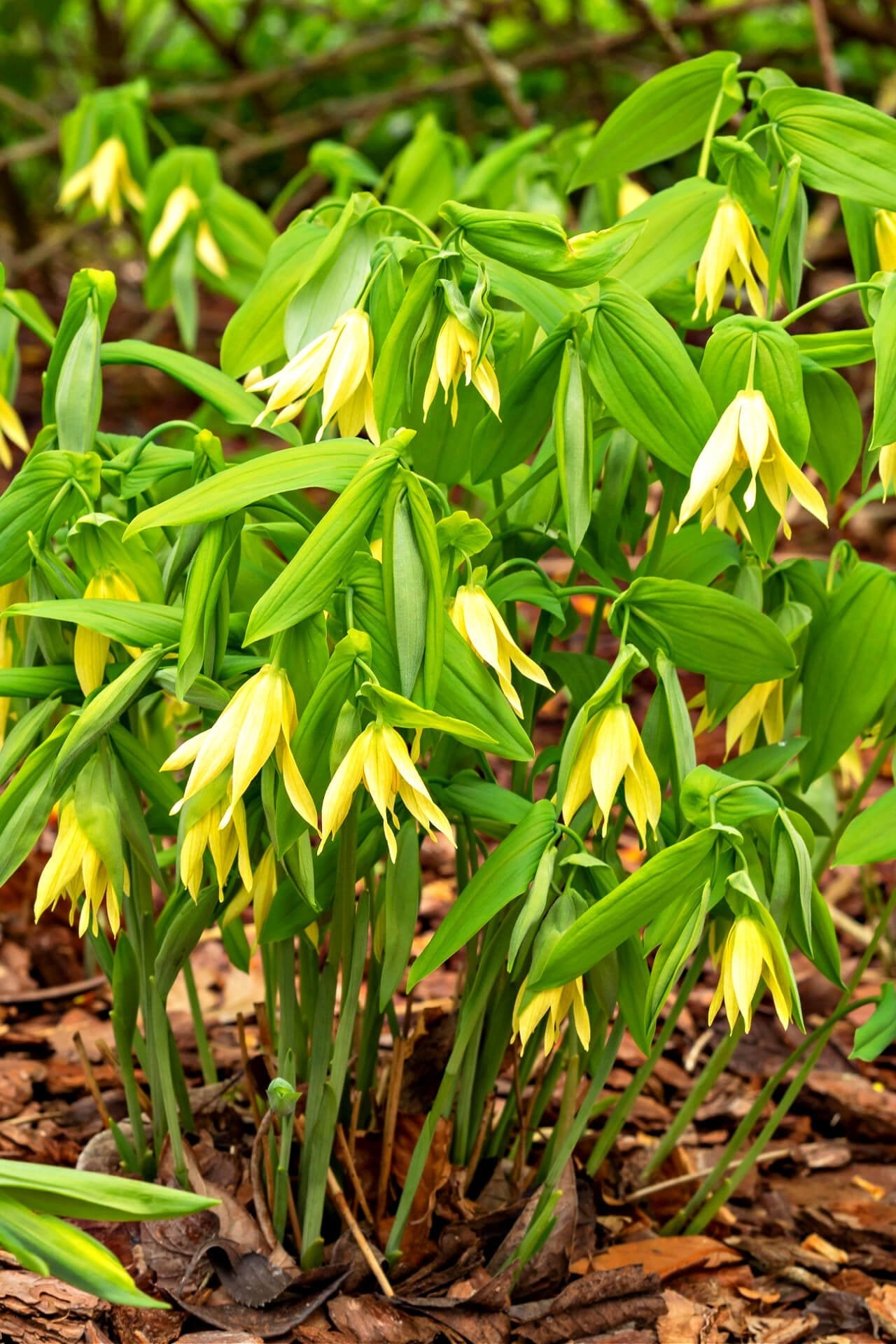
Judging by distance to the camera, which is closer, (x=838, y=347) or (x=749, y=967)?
(x=749, y=967)

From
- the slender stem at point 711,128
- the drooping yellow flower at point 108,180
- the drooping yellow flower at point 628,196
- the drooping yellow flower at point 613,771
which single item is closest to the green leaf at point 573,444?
the drooping yellow flower at point 613,771

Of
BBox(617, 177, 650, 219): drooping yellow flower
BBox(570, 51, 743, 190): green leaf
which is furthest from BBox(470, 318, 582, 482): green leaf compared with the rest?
BBox(617, 177, 650, 219): drooping yellow flower

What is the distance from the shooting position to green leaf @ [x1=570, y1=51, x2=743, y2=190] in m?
1.32

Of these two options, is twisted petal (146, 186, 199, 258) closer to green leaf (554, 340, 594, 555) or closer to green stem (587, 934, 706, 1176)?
green leaf (554, 340, 594, 555)

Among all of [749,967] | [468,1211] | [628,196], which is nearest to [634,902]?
[749,967]

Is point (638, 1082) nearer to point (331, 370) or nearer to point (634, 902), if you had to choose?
point (634, 902)

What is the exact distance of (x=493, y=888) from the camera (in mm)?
1075

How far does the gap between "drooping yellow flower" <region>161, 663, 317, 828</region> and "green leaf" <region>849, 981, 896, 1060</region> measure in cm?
58

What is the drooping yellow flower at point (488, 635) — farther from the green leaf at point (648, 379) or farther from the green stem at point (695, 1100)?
the green stem at point (695, 1100)

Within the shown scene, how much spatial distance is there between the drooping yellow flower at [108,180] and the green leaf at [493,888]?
58.7 inches

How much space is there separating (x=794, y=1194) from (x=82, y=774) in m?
1.11

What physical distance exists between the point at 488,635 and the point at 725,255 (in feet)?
1.38

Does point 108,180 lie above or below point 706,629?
above

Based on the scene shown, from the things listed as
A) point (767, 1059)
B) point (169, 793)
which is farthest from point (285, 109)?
point (169, 793)
